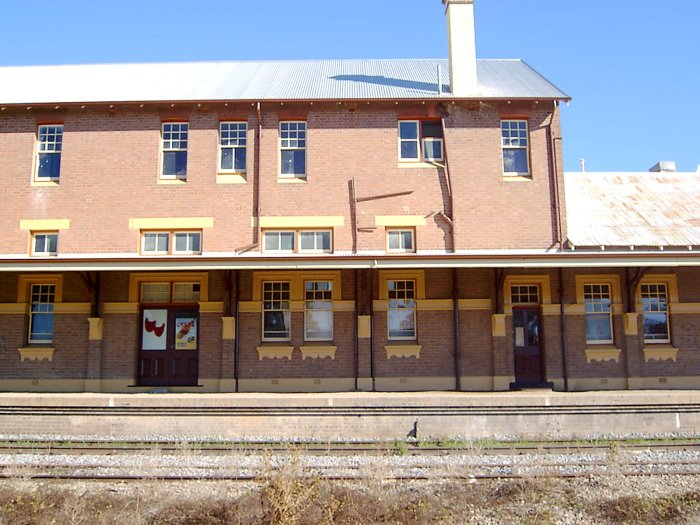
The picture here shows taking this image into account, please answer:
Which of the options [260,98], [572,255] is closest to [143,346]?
[260,98]

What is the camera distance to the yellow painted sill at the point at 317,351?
643 inches

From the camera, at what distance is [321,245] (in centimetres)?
1692

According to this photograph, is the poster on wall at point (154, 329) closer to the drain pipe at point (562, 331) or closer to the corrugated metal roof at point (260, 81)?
the corrugated metal roof at point (260, 81)

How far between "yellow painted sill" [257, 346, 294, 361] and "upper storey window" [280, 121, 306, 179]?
469 centimetres

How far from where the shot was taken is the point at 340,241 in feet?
55.0

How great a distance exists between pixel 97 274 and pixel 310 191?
6.02 metres

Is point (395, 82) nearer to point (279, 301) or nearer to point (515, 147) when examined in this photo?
point (515, 147)

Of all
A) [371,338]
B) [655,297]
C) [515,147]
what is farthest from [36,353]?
[655,297]

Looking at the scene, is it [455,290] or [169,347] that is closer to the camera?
[455,290]

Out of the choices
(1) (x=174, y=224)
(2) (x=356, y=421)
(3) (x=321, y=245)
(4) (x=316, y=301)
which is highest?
(1) (x=174, y=224)

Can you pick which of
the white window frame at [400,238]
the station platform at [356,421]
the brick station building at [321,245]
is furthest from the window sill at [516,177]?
the station platform at [356,421]

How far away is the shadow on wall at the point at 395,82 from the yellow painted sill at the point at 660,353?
29.1ft

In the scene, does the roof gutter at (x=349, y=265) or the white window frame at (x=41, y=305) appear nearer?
the roof gutter at (x=349, y=265)

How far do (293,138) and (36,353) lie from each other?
8.85 metres
